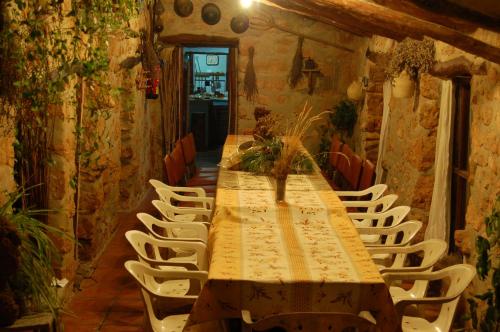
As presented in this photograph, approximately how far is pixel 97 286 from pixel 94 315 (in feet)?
1.93

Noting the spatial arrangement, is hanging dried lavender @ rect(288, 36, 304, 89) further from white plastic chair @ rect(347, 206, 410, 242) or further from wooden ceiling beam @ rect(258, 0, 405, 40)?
white plastic chair @ rect(347, 206, 410, 242)

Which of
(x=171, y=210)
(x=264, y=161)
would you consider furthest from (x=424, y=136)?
(x=171, y=210)

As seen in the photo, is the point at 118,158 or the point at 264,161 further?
the point at 118,158

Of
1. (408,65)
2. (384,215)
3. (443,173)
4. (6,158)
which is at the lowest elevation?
(384,215)

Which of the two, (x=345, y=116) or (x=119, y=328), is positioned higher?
(x=345, y=116)

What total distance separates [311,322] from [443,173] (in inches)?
98.7

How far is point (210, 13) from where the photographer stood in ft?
27.5

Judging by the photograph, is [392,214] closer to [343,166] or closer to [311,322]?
[311,322]

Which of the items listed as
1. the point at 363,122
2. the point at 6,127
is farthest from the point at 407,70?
the point at 6,127

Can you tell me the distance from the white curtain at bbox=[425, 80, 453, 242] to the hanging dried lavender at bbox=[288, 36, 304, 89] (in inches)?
152

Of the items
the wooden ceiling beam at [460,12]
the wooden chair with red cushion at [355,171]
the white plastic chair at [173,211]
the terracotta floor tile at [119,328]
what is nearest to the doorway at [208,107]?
the wooden chair with red cushion at [355,171]

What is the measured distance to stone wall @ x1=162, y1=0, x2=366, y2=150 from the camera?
8422mm

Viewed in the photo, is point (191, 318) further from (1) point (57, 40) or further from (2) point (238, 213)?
(1) point (57, 40)

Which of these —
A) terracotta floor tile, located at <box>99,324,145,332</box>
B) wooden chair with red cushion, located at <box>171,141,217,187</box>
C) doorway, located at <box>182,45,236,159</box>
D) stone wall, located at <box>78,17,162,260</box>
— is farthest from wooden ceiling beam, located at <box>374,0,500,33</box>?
doorway, located at <box>182,45,236,159</box>
